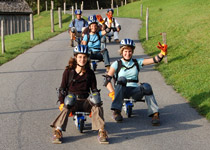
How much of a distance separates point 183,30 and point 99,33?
10456mm

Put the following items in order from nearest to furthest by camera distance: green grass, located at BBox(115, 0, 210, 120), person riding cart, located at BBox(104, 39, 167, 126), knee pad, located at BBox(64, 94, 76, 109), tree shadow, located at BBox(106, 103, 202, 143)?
knee pad, located at BBox(64, 94, 76, 109) < tree shadow, located at BBox(106, 103, 202, 143) < person riding cart, located at BBox(104, 39, 167, 126) < green grass, located at BBox(115, 0, 210, 120)

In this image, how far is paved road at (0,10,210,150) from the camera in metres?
6.80

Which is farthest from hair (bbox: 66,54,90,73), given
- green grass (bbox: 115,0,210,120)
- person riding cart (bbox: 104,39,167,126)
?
green grass (bbox: 115,0,210,120)

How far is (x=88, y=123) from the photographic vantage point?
8.04 m

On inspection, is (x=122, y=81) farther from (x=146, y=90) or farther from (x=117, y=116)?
(x=117, y=116)

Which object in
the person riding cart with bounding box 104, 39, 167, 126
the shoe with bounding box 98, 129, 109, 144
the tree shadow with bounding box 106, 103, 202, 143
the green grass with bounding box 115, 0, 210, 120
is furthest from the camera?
the green grass with bounding box 115, 0, 210, 120

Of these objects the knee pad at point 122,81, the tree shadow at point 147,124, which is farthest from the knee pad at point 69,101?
the knee pad at point 122,81

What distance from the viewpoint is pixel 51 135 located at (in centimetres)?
729

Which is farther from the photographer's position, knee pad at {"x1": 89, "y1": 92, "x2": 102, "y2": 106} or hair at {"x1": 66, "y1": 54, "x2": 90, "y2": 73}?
hair at {"x1": 66, "y1": 54, "x2": 90, "y2": 73}

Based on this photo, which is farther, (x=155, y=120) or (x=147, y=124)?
(x=147, y=124)

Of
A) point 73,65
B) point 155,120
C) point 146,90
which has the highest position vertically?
point 73,65

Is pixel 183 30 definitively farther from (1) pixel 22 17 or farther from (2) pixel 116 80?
(1) pixel 22 17

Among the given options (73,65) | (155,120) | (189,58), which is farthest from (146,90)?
(189,58)

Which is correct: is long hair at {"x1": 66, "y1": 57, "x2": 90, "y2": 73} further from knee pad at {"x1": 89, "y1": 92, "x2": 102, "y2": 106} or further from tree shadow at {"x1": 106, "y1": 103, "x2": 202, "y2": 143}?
tree shadow at {"x1": 106, "y1": 103, "x2": 202, "y2": 143}
